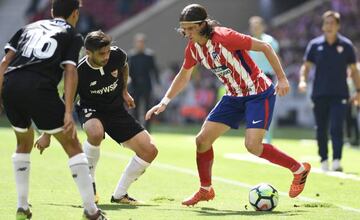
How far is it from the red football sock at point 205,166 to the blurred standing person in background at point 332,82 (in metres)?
4.08

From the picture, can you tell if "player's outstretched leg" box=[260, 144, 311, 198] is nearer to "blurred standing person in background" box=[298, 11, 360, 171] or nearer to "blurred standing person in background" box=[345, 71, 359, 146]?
"blurred standing person in background" box=[298, 11, 360, 171]

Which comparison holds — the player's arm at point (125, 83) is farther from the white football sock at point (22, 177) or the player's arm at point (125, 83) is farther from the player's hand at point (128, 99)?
the white football sock at point (22, 177)

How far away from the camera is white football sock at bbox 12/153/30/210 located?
Answer: 26.6 ft

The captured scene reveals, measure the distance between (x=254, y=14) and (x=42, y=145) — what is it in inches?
A: 1064

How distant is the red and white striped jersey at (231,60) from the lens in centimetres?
936

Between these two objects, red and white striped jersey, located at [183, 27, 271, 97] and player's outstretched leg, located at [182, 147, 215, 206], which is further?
player's outstretched leg, located at [182, 147, 215, 206]

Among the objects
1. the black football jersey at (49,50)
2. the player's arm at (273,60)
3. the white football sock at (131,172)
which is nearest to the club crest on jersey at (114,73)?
the white football sock at (131,172)

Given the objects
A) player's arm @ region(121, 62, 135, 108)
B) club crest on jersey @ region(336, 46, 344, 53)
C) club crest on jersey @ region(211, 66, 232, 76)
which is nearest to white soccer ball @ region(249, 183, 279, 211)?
club crest on jersey @ region(211, 66, 232, 76)

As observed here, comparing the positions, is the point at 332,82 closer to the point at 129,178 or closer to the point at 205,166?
the point at 205,166

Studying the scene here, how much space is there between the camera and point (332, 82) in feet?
45.4

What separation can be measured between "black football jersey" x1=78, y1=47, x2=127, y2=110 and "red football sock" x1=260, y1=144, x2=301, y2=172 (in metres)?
1.62

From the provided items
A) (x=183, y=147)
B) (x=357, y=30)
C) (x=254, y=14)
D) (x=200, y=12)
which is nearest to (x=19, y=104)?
(x=200, y=12)

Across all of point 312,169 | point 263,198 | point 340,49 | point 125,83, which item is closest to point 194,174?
point 312,169

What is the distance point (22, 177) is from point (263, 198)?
2511 millimetres
